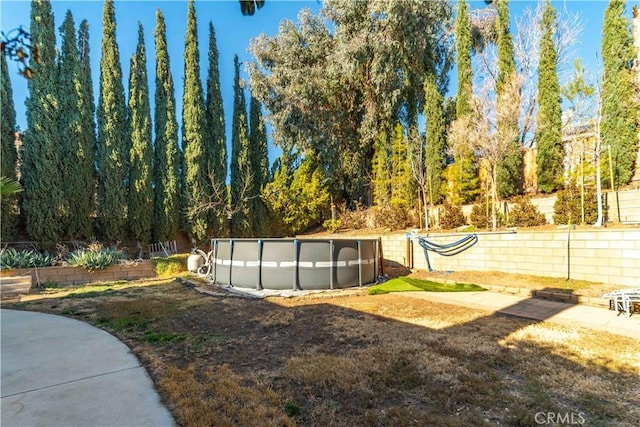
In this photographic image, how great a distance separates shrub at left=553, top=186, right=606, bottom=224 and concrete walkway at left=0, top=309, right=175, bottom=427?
9.60m

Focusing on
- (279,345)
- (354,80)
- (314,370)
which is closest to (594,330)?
(314,370)

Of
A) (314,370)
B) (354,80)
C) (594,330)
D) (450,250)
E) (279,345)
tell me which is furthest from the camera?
(354,80)

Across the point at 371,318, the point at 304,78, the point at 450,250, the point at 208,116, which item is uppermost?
the point at 304,78

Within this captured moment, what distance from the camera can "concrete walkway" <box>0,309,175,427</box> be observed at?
2146 millimetres

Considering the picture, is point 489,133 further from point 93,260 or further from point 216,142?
point 93,260

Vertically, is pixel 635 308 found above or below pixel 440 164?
below

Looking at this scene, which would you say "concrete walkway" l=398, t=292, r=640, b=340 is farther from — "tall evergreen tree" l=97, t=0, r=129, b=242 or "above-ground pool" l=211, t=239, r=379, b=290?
"tall evergreen tree" l=97, t=0, r=129, b=242

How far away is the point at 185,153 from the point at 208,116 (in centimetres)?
233

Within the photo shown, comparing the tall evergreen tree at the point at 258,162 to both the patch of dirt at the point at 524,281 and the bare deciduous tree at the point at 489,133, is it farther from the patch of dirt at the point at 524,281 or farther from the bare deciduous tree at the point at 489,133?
the bare deciduous tree at the point at 489,133

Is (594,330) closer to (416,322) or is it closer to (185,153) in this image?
(416,322)

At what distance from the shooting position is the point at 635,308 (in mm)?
4742

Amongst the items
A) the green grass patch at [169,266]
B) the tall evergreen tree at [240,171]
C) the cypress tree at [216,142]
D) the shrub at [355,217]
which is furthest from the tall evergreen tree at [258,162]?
the green grass patch at [169,266]

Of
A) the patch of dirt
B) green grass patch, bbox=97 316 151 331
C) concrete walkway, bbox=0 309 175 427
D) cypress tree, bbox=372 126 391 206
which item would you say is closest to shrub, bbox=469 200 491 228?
the patch of dirt

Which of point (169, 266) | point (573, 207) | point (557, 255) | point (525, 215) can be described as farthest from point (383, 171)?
point (169, 266)
